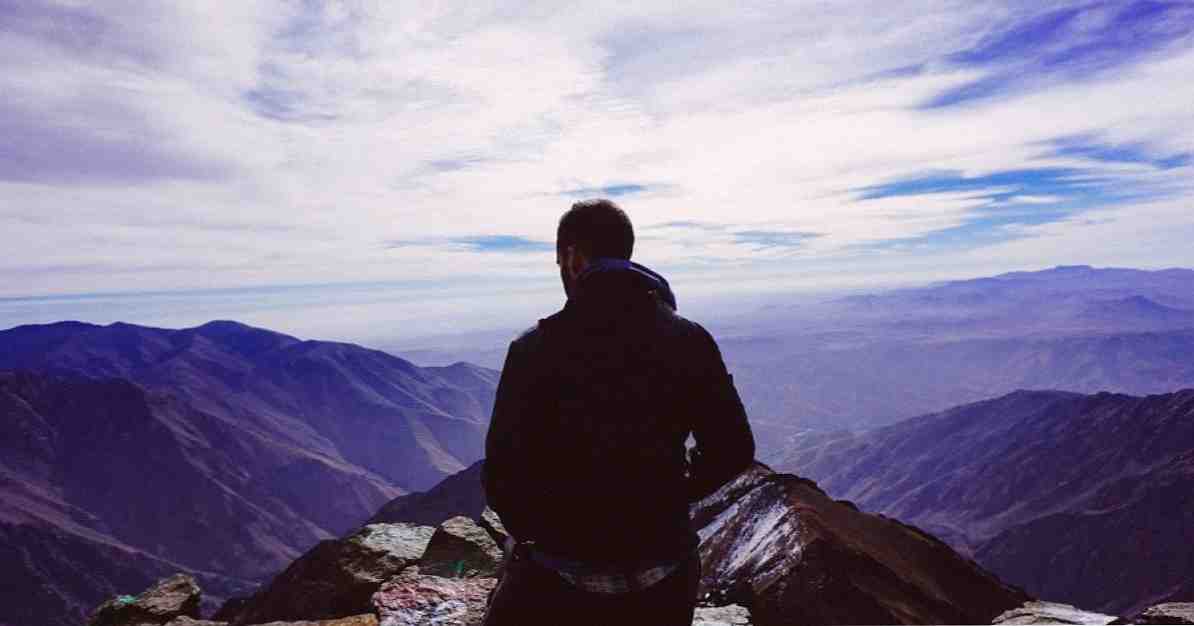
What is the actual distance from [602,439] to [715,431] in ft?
2.29

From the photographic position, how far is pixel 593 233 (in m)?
3.68

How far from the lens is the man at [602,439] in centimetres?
343

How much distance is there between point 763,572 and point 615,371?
648 cm

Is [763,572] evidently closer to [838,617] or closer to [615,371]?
[838,617]

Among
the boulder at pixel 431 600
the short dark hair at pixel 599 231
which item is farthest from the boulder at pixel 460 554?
the short dark hair at pixel 599 231

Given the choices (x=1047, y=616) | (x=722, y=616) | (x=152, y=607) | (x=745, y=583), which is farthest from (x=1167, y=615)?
(x=152, y=607)

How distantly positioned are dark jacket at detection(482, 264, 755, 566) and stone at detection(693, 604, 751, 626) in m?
4.44

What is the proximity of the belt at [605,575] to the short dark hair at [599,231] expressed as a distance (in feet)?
5.21

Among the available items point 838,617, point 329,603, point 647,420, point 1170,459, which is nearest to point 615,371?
point 647,420

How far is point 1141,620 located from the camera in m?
7.23

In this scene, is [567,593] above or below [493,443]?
below

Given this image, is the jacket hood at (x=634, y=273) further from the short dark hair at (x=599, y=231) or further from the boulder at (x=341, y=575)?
the boulder at (x=341, y=575)

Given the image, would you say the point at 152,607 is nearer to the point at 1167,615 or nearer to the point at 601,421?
the point at 601,421

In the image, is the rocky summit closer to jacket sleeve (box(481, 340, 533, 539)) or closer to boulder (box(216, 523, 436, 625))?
boulder (box(216, 523, 436, 625))
